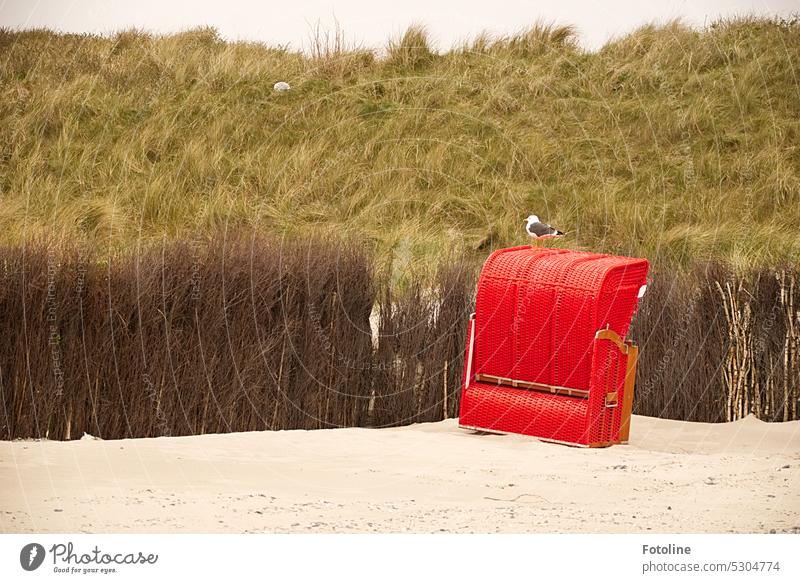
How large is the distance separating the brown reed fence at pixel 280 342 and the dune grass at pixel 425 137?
3525 mm

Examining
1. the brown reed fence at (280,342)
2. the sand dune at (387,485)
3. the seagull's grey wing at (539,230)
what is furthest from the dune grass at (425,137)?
the sand dune at (387,485)

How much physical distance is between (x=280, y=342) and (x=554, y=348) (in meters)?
1.48

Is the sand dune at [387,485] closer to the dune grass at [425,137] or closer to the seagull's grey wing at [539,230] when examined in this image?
the seagull's grey wing at [539,230]

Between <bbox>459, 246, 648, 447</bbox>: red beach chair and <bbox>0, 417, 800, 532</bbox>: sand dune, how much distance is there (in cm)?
12

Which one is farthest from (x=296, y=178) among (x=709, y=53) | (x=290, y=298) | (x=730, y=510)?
(x=730, y=510)

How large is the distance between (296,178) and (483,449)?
306 inches

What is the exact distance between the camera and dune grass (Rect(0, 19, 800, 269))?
39.3ft

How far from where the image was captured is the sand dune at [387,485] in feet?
14.9

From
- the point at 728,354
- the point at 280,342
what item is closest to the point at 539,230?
the point at 728,354

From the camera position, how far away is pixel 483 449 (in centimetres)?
575

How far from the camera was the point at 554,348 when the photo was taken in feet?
19.2

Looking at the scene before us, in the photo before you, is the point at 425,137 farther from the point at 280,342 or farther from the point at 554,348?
the point at 554,348
